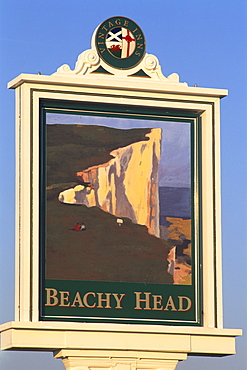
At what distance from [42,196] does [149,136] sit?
2.59m

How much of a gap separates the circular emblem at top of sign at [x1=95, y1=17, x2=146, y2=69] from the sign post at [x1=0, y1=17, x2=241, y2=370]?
0.02 meters

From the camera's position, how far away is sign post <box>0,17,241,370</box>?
33.4 metres

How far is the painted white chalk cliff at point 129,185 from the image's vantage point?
112 feet

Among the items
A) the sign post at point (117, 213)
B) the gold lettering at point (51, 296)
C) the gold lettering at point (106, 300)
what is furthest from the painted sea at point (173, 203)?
the gold lettering at point (51, 296)

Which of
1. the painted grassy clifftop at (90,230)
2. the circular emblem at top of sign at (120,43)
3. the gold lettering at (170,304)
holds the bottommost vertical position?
the gold lettering at (170,304)

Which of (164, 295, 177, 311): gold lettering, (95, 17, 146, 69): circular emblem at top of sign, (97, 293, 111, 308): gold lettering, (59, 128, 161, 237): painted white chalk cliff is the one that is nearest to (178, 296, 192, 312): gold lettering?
(164, 295, 177, 311): gold lettering

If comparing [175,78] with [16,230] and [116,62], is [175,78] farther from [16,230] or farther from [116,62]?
[16,230]

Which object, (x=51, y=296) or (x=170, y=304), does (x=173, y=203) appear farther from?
(x=51, y=296)

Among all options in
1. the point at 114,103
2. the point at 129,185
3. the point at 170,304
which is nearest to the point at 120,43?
the point at 114,103

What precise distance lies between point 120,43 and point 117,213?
3.36 meters

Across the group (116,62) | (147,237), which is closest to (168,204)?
(147,237)

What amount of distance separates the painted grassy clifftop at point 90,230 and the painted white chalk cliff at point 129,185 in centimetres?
6

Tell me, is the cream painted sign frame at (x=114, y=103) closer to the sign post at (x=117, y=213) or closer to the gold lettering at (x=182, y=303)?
the sign post at (x=117, y=213)

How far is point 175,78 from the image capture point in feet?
115
